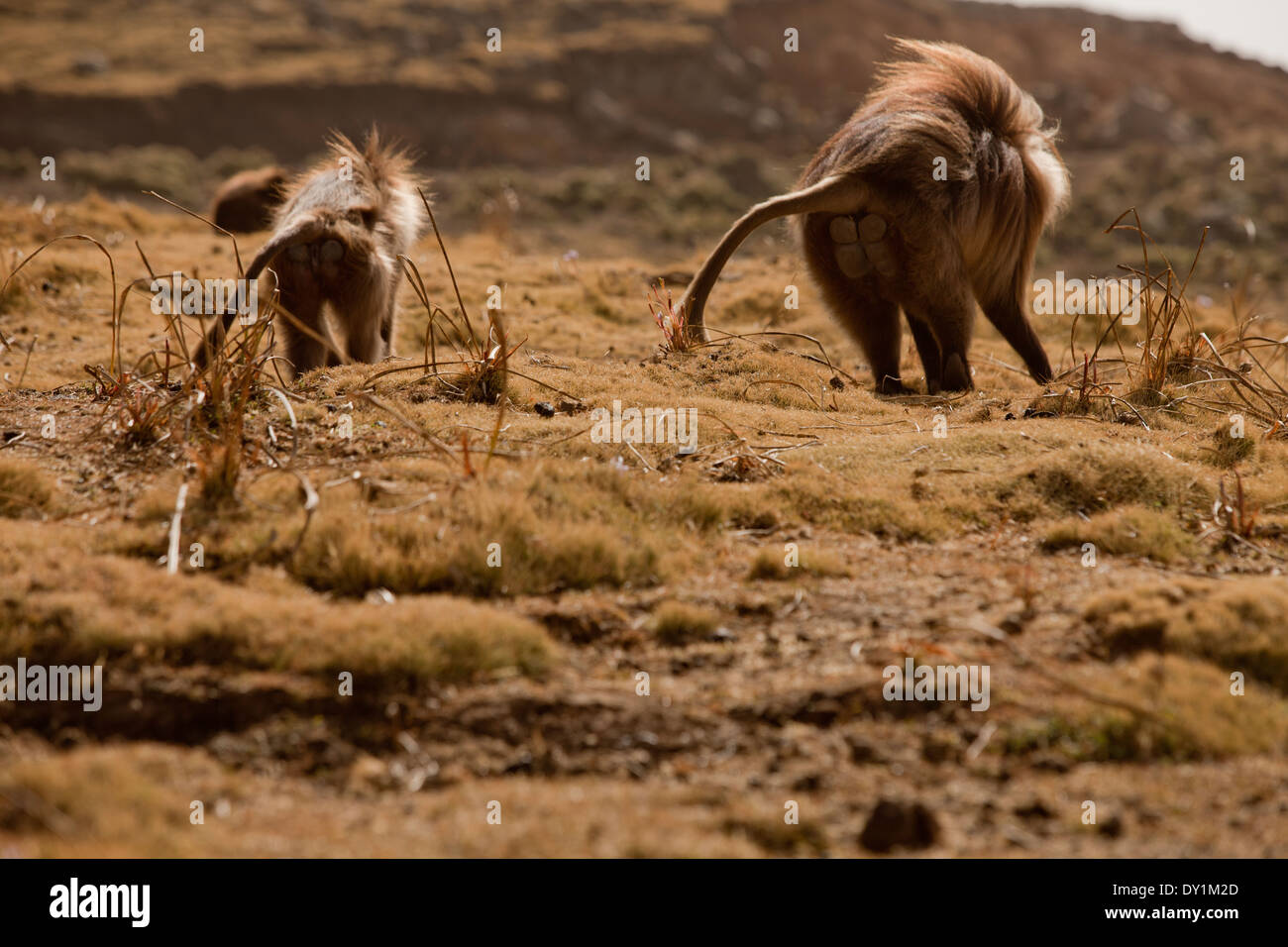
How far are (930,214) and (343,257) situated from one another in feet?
10.9

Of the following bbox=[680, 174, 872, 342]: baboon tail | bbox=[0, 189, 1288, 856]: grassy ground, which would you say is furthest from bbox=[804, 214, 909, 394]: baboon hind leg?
bbox=[0, 189, 1288, 856]: grassy ground

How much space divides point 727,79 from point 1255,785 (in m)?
36.7

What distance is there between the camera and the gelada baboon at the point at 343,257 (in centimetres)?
641

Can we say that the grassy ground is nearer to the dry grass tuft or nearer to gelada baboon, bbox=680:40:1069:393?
the dry grass tuft

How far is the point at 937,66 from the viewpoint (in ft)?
23.3

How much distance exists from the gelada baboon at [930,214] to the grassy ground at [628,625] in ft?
3.60

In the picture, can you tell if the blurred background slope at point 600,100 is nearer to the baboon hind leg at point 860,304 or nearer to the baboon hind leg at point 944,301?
the baboon hind leg at point 860,304

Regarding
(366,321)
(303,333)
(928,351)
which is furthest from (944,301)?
(303,333)

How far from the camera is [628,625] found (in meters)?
3.69

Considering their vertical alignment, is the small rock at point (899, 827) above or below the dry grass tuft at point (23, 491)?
below

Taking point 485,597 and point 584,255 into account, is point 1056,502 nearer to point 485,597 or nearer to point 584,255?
point 485,597

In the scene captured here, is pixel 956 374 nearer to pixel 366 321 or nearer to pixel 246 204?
pixel 366 321

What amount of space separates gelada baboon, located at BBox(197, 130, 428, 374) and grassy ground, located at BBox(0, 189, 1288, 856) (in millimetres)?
1007

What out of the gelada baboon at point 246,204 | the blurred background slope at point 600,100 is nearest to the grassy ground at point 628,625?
the gelada baboon at point 246,204
